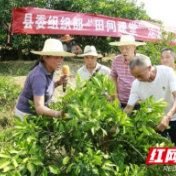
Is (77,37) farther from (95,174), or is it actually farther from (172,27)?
(95,174)

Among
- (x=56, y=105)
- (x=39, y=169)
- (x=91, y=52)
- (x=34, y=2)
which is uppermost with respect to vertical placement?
(x=34, y=2)

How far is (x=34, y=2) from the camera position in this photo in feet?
21.5

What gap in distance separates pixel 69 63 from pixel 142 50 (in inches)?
132

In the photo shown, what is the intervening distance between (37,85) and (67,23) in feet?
16.8

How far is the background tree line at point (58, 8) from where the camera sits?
6.35 meters

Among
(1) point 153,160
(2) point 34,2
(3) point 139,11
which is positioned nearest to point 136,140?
(1) point 153,160

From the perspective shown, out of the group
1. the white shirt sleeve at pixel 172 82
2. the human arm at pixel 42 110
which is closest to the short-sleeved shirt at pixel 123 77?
the white shirt sleeve at pixel 172 82

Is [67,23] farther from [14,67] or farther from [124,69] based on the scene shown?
[124,69]

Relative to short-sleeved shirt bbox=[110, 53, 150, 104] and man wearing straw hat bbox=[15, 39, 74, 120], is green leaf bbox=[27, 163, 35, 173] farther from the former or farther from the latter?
short-sleeved shirt bbox=[110, 53, 150, 104]

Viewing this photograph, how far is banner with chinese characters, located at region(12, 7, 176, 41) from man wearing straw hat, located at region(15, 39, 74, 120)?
4346 millimetres

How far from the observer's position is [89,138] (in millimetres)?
1449

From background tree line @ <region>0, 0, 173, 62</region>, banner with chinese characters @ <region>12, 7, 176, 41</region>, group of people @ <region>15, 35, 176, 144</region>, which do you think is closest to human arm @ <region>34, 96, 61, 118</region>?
group of people @ <region>15, 35, 176, 144</region>

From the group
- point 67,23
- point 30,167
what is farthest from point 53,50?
point 67,23

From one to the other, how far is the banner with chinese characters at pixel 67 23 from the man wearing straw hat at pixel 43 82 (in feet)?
14.3
